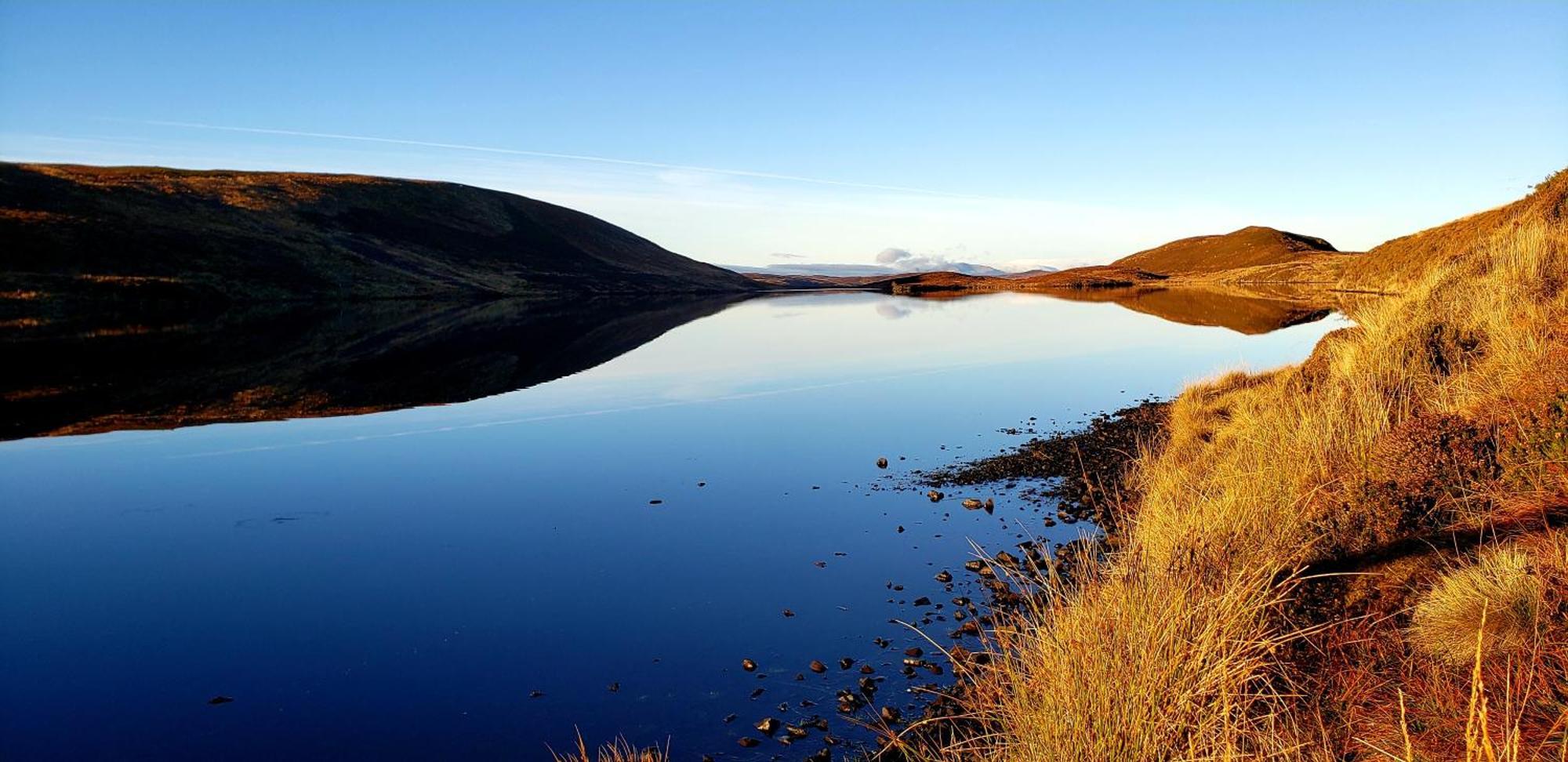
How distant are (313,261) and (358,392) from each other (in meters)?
64.1

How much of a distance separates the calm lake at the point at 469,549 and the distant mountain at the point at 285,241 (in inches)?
1549

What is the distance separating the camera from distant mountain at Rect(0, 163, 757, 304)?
60.5 metres

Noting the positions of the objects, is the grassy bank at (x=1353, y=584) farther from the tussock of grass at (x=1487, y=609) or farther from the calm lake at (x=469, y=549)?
the calm lake at (x=469, y=549)

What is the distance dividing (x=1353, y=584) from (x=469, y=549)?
37.2 ft

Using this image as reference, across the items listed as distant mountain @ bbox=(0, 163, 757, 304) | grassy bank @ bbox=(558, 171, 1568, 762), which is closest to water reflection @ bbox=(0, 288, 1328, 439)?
distant mountain @ bbox=(0, 163, 757, 304)

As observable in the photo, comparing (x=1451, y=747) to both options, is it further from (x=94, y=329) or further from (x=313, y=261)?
(x=313, y=261)

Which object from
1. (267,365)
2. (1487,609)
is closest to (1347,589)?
(1487,609)

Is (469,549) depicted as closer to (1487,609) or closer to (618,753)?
(618,753)

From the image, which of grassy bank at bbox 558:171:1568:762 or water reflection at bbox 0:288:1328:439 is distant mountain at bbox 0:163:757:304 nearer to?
water reflection at bbox 0:288:1328:439

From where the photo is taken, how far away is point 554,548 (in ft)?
41.3

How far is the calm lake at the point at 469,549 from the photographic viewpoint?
313 inches

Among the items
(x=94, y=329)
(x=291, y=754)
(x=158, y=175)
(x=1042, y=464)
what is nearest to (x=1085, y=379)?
(x=1042, y=464)

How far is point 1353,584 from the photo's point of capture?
786cm

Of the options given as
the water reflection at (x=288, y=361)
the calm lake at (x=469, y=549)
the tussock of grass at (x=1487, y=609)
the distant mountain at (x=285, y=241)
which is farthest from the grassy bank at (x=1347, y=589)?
the distant mountain at (x=285, y=241)
